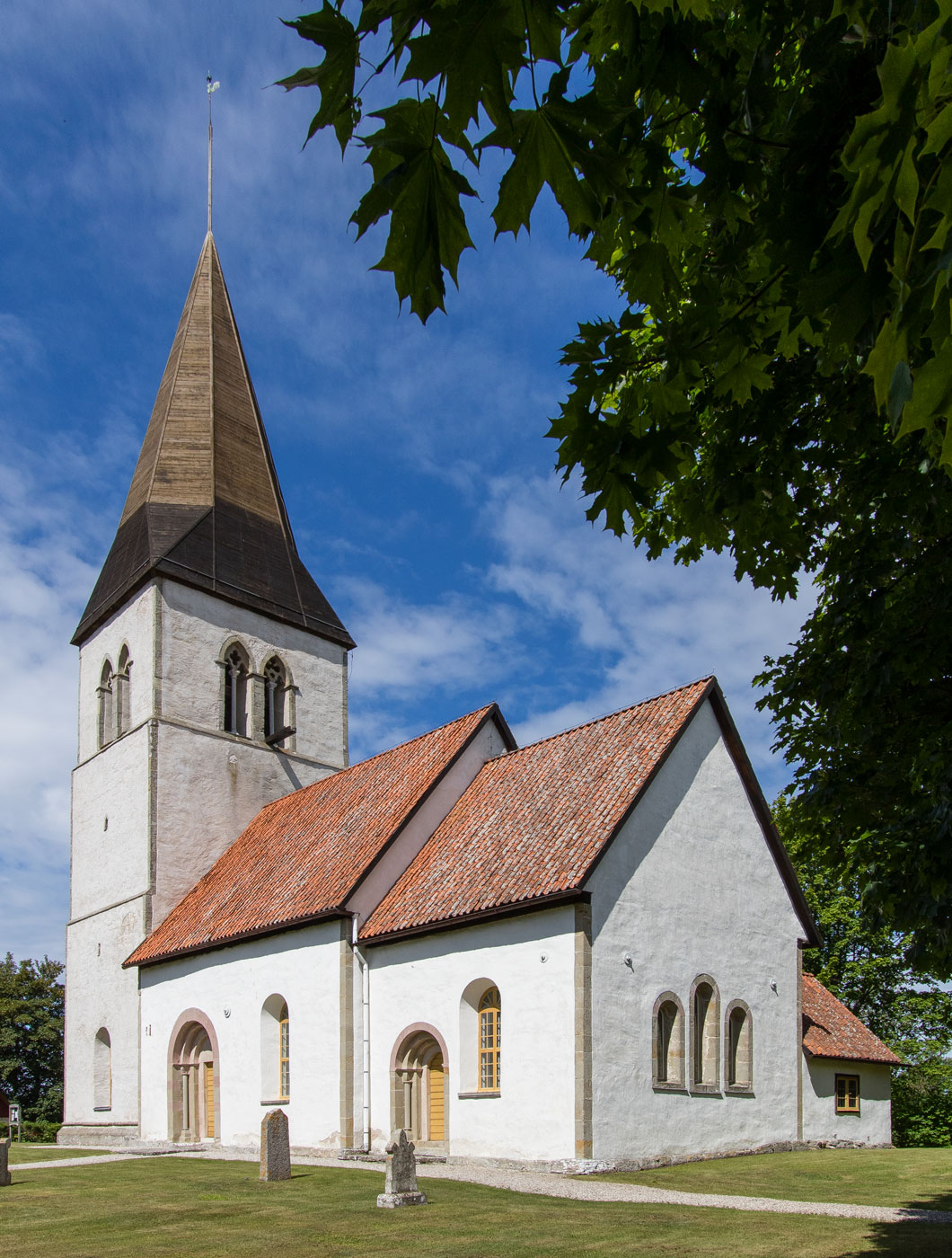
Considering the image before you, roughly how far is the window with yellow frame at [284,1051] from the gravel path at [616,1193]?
1990 millimetres

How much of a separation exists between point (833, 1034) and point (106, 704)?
793 inches

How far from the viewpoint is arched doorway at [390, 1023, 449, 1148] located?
19.4 meters

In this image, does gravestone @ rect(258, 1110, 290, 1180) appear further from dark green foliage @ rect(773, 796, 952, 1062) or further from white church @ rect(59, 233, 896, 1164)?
dark green foliage @ rect(773, 796, 952, 1062)

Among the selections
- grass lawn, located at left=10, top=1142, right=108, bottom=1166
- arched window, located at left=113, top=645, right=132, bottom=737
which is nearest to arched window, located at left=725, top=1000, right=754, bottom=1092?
grass lawn, located at left=10, top=1142, right=108, bottom=1166

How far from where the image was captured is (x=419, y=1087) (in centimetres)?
1970

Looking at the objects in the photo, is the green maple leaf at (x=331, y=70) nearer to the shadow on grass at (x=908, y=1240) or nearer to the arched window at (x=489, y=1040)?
the shadow on grass at (x=908, y=1240)

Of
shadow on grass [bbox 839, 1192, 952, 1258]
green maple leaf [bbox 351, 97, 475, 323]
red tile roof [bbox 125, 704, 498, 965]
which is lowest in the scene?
shadow on grass [bbox 839, 1192, 952, 1258]


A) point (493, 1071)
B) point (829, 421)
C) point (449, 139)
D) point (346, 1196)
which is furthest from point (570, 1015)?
point (449, 139)

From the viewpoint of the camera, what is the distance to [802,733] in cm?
1113

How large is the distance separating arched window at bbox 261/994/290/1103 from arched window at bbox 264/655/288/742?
955 centimetres

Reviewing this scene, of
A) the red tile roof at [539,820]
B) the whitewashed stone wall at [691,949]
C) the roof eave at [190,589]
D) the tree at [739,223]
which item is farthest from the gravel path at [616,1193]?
the roof eave at [190,589]

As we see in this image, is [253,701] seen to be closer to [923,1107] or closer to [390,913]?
[390,913]

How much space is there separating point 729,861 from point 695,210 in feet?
55.0

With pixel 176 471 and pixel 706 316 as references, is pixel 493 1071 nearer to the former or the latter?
pixel 706 316
